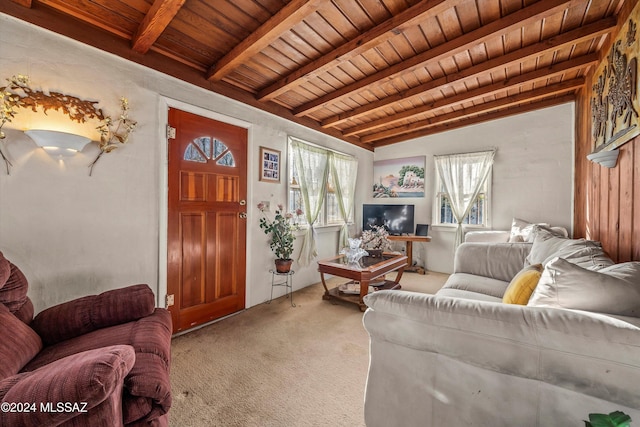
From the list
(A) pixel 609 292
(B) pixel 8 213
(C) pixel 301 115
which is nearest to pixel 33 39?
(B) pixel 8 213

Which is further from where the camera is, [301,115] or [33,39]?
[301,115]

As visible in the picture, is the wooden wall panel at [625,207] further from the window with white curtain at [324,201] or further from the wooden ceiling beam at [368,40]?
the window with white curtain at [324,201]

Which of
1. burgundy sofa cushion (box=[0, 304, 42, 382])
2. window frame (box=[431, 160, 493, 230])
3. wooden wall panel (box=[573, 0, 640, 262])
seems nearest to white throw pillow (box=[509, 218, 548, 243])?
window frame (box=[431, 160, 493, 230])

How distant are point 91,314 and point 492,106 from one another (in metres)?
4.86

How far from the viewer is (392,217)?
189 inches

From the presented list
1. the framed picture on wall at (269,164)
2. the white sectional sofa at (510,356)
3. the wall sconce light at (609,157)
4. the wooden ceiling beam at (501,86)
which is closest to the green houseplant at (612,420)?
the white sectional sofa at (510,356)

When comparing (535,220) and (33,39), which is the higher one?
(33,39)

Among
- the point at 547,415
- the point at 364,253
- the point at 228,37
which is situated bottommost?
the point at 547,415

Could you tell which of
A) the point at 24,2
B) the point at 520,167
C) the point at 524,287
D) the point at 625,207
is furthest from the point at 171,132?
the point at 520,167

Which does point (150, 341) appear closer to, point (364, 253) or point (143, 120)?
point (143, 120)

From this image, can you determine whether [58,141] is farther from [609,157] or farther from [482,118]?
[482,118]

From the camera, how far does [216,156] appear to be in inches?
107

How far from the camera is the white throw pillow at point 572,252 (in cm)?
156

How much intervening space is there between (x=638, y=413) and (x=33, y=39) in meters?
3.47
